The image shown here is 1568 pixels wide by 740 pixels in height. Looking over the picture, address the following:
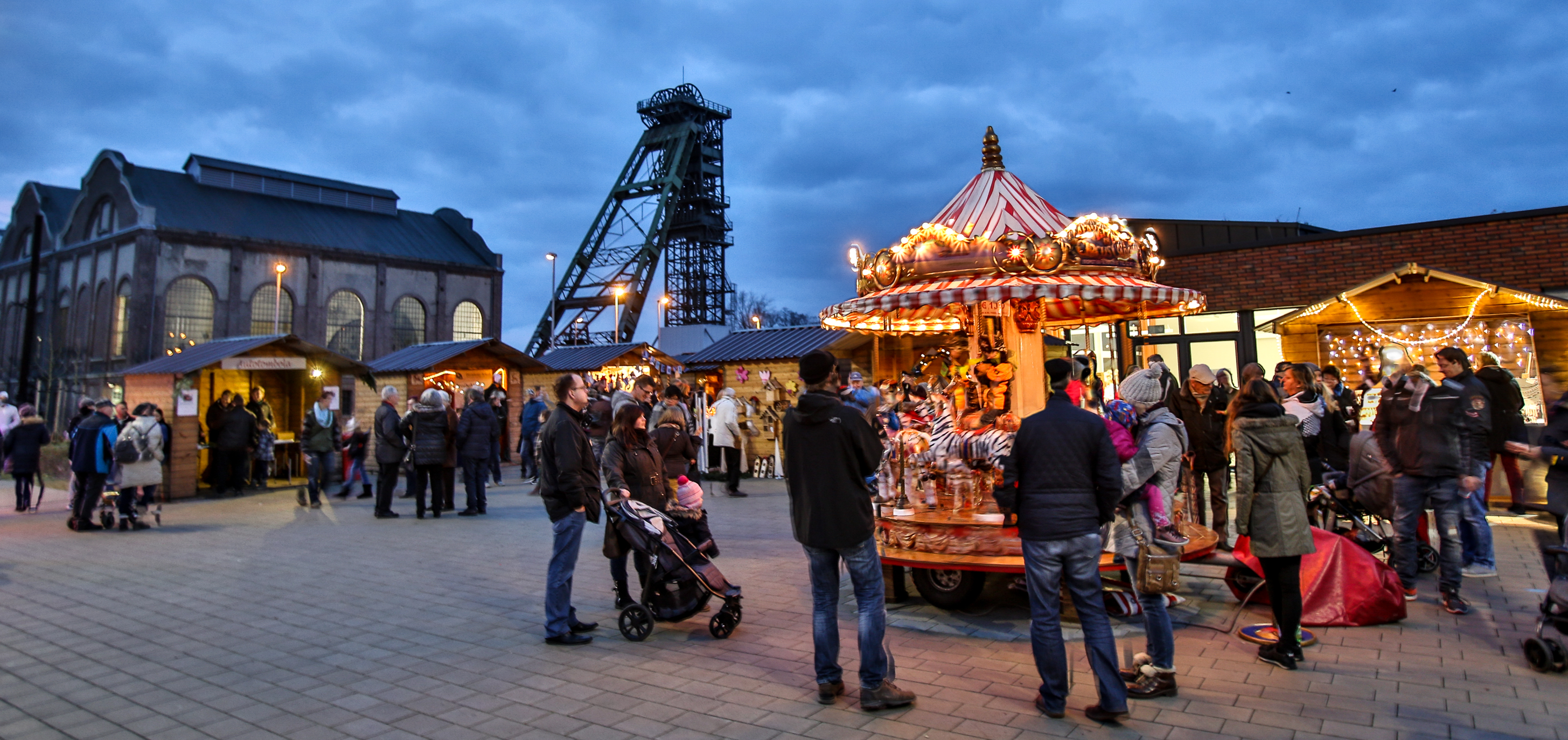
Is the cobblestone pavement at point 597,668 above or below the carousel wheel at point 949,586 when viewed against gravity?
below

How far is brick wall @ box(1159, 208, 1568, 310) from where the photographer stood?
12.1 metres

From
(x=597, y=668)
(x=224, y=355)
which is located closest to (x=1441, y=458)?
(x=597, y=668)

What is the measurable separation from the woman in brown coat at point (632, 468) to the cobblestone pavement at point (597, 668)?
386 mm

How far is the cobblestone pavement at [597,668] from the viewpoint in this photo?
4.13 meters

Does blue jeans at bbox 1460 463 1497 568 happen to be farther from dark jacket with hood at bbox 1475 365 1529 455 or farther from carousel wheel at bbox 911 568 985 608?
carousel wheel at bbox 911 568 985 608

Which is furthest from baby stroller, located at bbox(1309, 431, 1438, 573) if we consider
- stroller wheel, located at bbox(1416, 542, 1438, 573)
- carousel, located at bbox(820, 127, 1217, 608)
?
carousel, located at bbox(820, 127, 1217, 608)

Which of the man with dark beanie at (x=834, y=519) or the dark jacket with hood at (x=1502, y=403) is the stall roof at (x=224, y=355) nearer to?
the man with dark beanie at (x=834, y=519)

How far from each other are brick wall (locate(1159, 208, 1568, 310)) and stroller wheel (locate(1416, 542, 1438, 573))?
7.05 metres

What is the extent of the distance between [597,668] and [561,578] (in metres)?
0.75

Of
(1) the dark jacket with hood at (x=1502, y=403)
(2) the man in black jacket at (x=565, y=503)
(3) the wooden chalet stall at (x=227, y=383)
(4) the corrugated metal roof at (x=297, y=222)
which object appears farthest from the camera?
(4) the corrugated metal roof at (x=297, y=222)

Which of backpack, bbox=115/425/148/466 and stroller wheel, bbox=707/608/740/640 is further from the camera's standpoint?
backpack, bbox=115/425/148/466

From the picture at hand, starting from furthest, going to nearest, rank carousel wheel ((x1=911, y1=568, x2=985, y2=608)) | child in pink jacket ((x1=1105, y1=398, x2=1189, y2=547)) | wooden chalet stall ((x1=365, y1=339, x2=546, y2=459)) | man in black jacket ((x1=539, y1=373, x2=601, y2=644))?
wooden chalet stall ((x1=365, y1=339, x2=546, y2=459)), carousel wheel ((x1=911, y1=568, x2=985, y2=608)), man in black jacket ((x1=539, y1=373, x2=601, y2=644)), child in pink jacket ((x1=1105, y1=398, x2=1189, y2=547))

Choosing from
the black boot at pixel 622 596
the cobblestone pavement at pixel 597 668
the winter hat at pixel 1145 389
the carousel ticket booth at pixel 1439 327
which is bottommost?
the cobblestone pavement at pixel 597 668

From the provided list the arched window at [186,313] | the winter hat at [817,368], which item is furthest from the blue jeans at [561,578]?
the arched window at [186,313]
